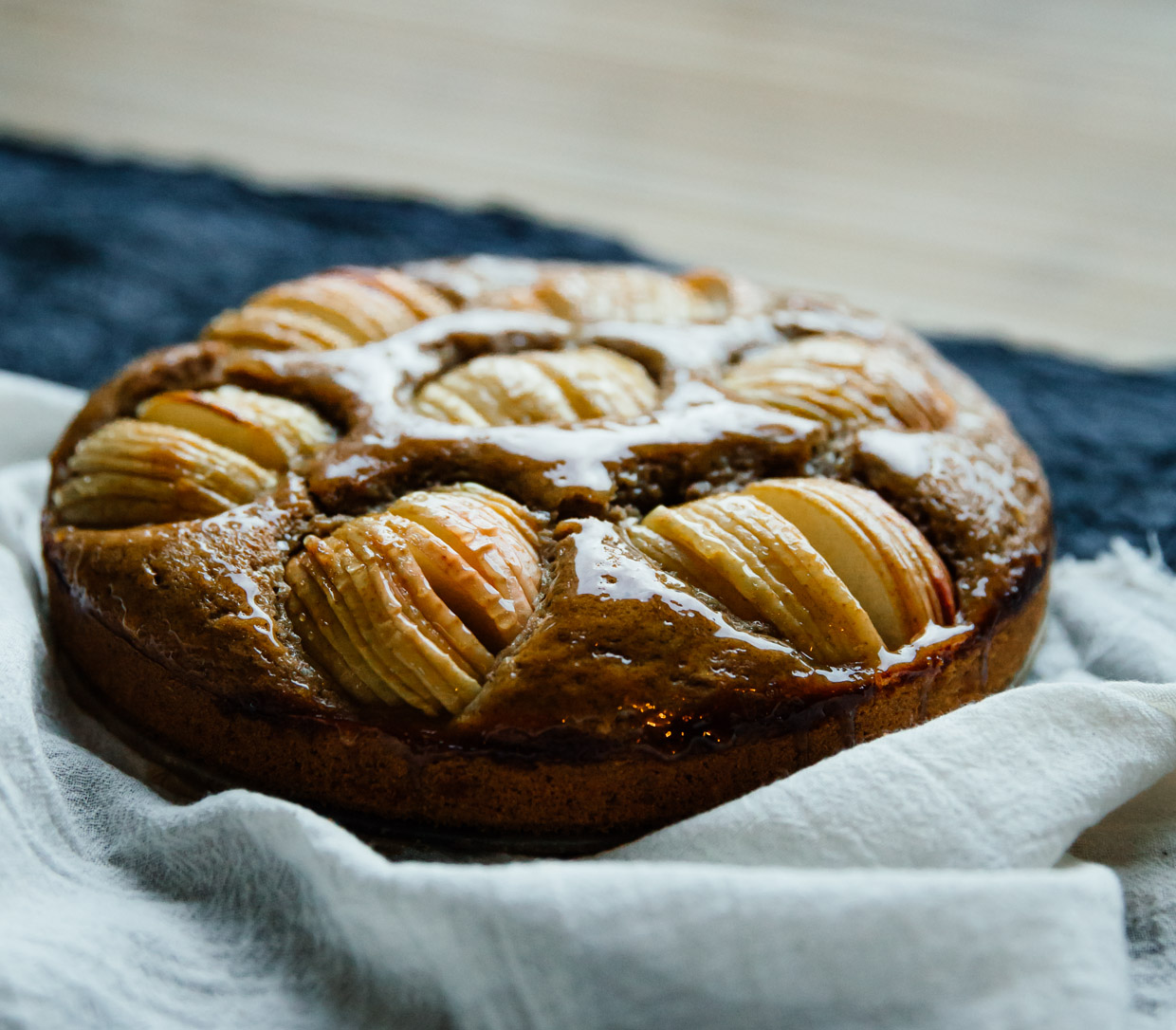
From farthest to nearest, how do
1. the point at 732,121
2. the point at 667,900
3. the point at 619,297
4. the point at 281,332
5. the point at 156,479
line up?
the point at 732,121
the point at 619,297
the point at 281,332
the point at 156,479
the point at 667,900

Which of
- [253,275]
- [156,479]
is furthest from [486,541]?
[253,275]

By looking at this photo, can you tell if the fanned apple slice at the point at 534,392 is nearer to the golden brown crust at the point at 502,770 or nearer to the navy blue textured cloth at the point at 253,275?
the golden brown crust at the point at 502,770

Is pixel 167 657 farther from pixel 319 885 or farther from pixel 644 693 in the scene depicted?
pixel 644 693

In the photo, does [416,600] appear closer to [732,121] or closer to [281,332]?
[281,332]

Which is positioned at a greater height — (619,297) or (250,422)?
(619,297)

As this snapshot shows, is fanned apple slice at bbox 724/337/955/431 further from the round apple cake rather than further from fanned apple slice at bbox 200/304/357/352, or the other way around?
fanned apple slice at bbox 200/304/357/352

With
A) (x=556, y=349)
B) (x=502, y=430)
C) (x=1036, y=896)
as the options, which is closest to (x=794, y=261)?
(x=556, y=349)

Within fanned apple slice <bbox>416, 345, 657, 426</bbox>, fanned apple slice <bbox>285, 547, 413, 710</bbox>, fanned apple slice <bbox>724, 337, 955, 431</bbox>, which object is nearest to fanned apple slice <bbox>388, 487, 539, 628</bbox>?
fanned apple slice <bbox>285, 547, 413, 710</bbox>
